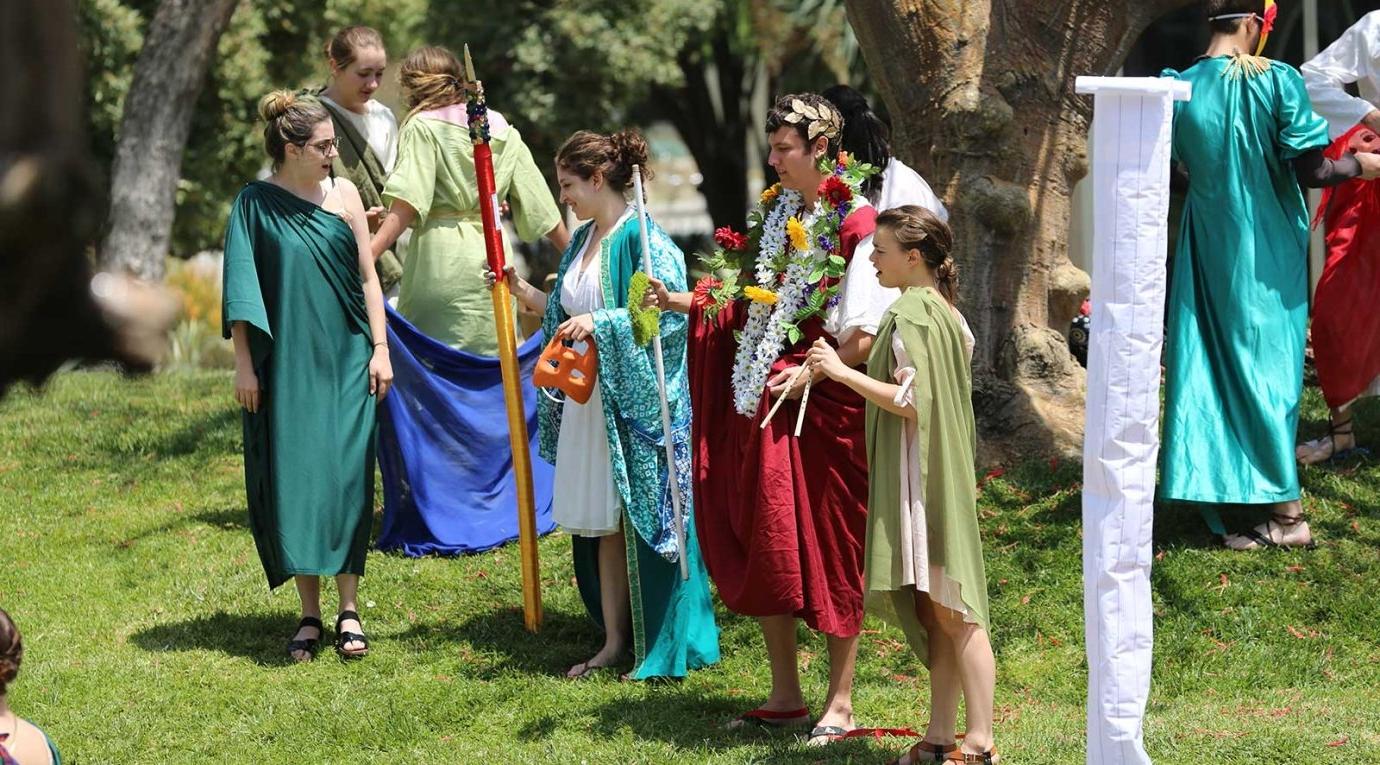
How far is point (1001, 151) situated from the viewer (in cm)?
806

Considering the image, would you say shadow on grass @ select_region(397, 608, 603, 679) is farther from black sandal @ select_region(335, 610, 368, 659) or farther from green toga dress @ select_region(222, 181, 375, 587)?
green toga dress @ select_region(222, 181, 375, 587)

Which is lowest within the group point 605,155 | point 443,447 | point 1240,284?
point 443,447

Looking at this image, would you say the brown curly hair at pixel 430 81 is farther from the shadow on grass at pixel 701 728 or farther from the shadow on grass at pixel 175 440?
the shadow on grass at pixel 175 440

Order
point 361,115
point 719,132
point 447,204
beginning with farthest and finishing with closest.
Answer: point 719,132, point 361,115, point 447,204

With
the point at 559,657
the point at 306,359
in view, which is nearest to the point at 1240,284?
the point at 559,657

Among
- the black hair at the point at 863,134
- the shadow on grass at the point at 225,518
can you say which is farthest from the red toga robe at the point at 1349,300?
the shadow on grass at the point at 225,518

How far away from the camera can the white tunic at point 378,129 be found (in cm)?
765

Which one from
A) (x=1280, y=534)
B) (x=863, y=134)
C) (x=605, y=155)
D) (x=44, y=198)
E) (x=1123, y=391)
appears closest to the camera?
(x=44, y=198)

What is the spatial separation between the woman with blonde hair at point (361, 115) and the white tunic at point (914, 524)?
3.15 metres

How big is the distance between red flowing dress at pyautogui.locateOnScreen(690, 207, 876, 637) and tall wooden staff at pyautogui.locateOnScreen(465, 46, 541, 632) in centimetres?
136

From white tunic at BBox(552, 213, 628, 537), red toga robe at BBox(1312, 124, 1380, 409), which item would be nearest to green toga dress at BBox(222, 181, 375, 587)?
white tunic at BBox(552, 213, 628, 537)

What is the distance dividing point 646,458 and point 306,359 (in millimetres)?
1317

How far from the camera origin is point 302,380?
639cm

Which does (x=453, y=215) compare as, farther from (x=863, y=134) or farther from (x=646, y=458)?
(x=863, y=134)
